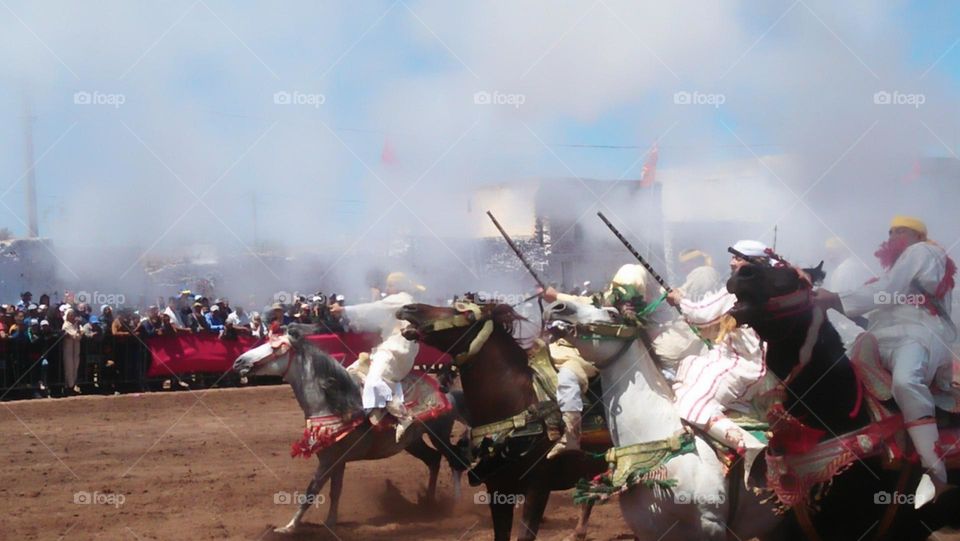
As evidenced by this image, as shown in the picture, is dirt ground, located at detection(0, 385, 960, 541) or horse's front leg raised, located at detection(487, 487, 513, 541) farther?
dirt ground, located at detection(0, 385, 960, 541)

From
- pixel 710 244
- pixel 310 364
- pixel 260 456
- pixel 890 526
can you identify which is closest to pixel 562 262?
pixel 710 244

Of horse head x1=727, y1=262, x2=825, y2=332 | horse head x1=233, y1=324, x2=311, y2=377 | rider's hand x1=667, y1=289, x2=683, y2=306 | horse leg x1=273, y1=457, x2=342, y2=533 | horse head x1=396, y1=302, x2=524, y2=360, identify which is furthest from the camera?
horse head x1=233, y1=324, x2=311, y2=377

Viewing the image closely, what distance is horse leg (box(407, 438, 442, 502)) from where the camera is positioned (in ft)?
40.4

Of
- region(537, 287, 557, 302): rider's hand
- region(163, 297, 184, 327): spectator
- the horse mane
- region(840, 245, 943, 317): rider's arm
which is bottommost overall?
region(163, 297, 184, 327): spectator

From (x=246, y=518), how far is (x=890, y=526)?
691cm

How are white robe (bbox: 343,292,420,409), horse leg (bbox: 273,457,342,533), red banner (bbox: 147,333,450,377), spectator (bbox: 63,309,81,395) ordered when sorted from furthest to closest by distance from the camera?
red banner (bbox: 147,333,450,377) < spectator (bbox: 63,309,81,395) < white robe (bbox: 343,292,420,409) < horse leg (bbox: 273,457,342,533)

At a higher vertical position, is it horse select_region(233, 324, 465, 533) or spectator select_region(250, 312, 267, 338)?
horse select_region(233, 324, 465, 533)

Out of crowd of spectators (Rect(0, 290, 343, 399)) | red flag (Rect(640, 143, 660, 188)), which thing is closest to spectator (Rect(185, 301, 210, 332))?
crowd of spectators (Rect(0, 290, 343, 399))

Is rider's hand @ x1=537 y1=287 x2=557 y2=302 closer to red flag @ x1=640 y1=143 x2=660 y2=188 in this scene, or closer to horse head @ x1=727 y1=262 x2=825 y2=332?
horse head @ x1=727 y1=262 x2=825 y2=332

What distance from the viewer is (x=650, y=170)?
2188cm

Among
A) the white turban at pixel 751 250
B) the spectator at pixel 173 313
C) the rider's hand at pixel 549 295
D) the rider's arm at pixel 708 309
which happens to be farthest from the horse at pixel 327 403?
the spectator at pixel 173 313

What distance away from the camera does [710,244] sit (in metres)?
23.3
